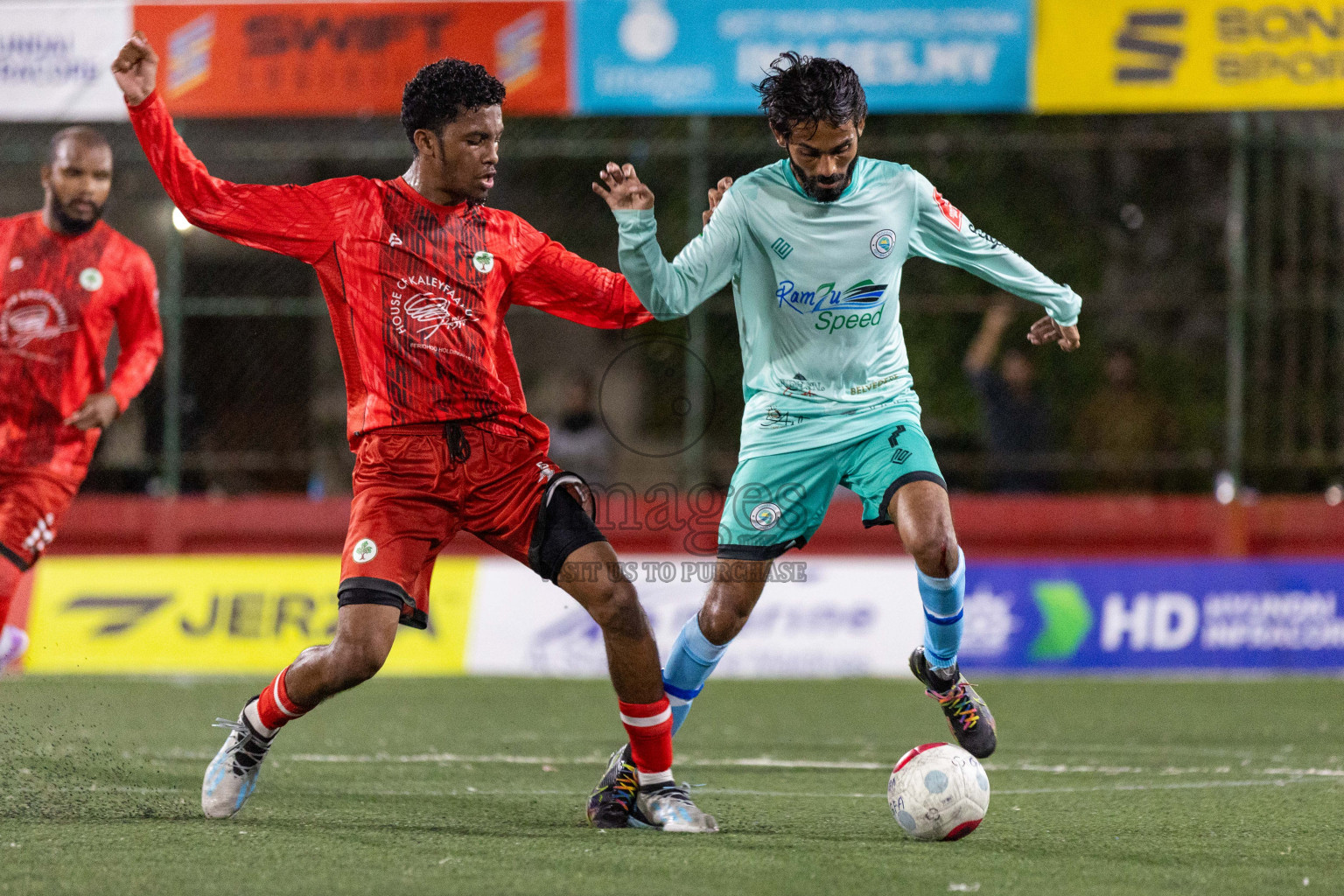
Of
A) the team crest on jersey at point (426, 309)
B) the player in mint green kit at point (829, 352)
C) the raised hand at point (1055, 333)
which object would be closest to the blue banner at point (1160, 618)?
the raised hand at point (1055, 333)

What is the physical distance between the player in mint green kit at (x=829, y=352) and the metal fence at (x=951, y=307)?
6698mm

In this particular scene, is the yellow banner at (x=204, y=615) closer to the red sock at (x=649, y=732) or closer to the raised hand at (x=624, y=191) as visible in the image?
the red sock at (x=649, y=732)

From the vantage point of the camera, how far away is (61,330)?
24.6ft

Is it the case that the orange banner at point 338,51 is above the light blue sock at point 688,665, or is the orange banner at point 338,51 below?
above

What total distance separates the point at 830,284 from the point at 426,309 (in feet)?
4.64

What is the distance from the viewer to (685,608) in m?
11.1

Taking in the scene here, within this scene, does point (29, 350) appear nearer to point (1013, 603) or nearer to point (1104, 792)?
point (1104, 792)

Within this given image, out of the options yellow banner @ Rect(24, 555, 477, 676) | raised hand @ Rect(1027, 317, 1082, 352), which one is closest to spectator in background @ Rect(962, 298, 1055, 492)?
yellow banner @ Rect(24, 555, 477, 676)

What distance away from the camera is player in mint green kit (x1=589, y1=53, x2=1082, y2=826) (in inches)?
221

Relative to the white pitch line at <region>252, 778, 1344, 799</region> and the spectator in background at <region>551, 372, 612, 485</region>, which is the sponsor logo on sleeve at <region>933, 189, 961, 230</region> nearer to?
the white pitch line at <region>252, 778, 1344, 799</region>

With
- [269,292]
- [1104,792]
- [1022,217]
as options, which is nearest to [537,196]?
[269,292]

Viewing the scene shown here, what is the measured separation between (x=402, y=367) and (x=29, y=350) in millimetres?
2933

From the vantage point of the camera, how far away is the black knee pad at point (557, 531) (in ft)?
17.4

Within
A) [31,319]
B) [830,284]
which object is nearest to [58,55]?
[31,319]
